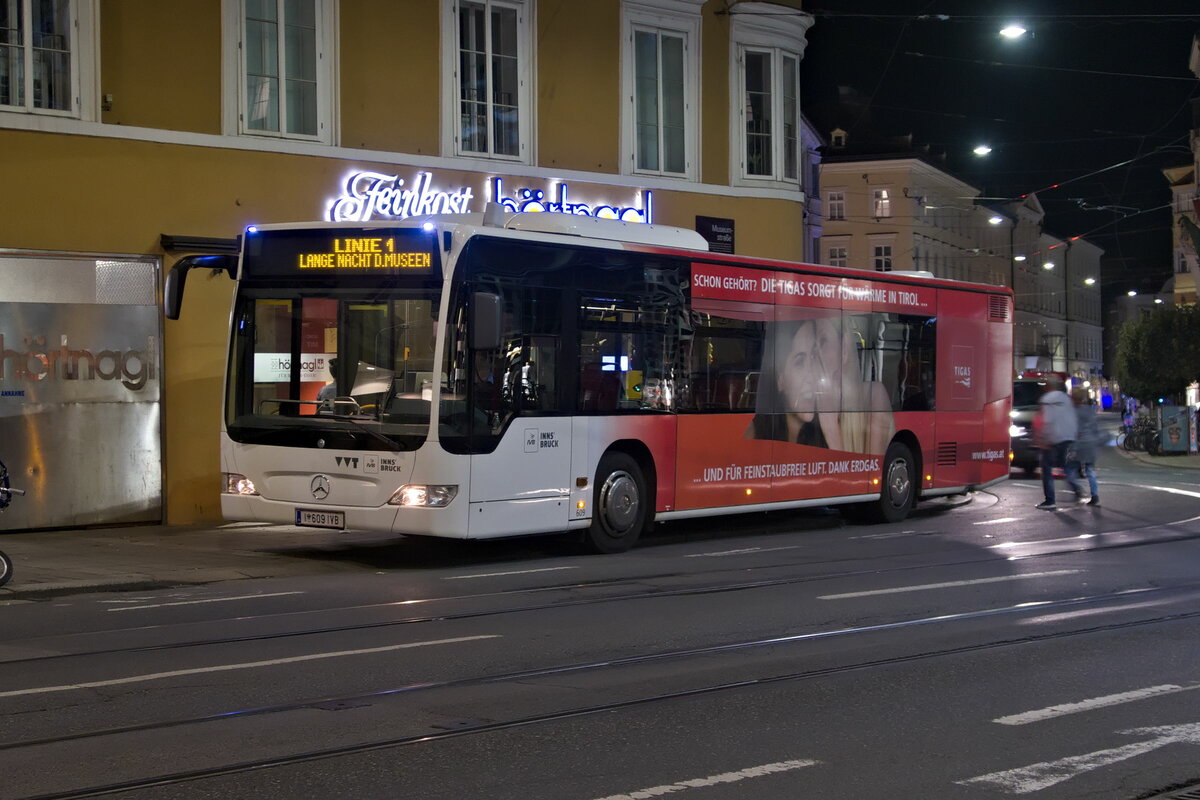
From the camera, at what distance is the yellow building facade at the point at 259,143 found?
1641cm

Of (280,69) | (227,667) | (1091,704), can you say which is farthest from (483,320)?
(280,69)

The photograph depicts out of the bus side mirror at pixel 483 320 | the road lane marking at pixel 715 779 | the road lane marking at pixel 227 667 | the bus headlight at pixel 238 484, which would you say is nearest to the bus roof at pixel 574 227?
the bus side mirror at pixel 483 320

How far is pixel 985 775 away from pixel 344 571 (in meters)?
8.29

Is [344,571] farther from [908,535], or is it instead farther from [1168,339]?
[1168,339]

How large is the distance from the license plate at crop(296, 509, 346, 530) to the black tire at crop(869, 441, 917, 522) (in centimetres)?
784

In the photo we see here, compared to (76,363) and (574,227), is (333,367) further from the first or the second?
(76,363)

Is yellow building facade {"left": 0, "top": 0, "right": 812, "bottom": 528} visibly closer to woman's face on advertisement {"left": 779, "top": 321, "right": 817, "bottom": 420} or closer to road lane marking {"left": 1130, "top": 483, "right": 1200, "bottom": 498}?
woman's face on advertisement {"left": 779, "top": 321, "right": 817, "bottom": 420}

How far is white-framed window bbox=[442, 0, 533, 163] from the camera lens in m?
19.9

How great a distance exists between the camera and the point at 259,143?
59.3 ft

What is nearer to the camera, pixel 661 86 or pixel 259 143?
pixel 259 143

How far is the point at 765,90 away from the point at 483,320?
1267 cm

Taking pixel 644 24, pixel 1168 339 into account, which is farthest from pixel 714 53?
pixel 1168 339

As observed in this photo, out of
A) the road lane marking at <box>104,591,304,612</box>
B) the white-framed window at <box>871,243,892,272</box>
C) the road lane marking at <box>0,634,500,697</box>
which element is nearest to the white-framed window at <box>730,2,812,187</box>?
the road lane marking at <box>104,591,304,612</box>

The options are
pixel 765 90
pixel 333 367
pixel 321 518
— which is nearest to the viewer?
pixel 333 367
